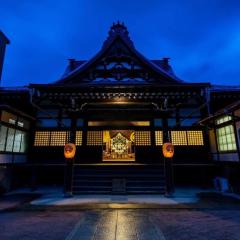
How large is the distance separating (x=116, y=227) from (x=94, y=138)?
8.11m

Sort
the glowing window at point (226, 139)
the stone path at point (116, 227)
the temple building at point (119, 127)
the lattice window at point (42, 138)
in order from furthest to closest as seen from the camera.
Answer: the lattice window at point (42, 138) → the glowing window at point (226, 139) → the temple building at point (119, 127) → the stone path at point (116, 227)

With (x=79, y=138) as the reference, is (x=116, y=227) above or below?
below

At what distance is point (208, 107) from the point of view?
13336mm

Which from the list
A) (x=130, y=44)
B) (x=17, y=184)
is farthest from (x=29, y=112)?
(x=130, y=44)

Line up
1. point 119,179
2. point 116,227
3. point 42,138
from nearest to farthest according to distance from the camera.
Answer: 1. point 116,227
2. point 119,179
3. point 42,138

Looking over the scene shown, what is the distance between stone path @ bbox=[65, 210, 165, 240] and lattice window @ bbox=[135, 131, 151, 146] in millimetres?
6450

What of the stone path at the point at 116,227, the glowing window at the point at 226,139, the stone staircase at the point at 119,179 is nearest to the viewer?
the stone path at the point at 116,227

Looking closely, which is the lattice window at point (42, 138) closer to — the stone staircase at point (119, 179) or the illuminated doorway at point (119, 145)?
the stone staircase at point (119, 179)

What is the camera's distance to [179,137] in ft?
43.3

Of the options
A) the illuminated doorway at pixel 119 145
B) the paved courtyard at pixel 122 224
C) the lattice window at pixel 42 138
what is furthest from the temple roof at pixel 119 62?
the paved courtyard at pixel 122 224

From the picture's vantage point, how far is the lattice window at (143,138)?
13.0m

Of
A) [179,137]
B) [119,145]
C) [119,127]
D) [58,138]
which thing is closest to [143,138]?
[119,127]

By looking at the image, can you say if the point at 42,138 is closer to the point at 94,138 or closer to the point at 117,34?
the point at 94,138

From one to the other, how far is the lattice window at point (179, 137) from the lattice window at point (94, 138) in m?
5.20
